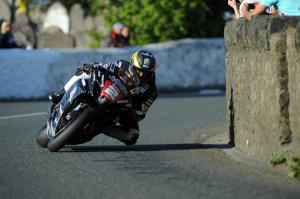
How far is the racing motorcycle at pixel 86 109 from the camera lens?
38.1 feet

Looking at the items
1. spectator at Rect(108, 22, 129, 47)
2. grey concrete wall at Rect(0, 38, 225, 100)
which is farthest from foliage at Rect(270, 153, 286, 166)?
spectator at Rect(108, 22, 129, 47)

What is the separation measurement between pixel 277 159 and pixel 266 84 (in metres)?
0.94

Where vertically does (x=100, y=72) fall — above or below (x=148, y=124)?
above

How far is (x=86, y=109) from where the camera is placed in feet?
38.2

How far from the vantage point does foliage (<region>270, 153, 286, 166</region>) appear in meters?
10.4

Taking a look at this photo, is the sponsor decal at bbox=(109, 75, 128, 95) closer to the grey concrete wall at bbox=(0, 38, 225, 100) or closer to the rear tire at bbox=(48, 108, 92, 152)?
the rear tire at bbox=(48, 108, 92, 152)

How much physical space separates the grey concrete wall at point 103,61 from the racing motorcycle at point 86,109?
9634 millimetres

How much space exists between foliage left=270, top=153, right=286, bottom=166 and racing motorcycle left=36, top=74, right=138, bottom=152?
2.10 m

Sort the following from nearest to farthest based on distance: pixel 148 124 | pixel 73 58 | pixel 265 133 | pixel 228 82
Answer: pixel 265 133 < pixel 228 82 < pixel 148 124 < pixel 73 58

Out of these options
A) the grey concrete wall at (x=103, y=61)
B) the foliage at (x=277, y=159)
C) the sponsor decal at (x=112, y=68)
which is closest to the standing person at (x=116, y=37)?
the grey concrete wall at (x=103, y=61)

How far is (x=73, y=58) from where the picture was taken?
2241 cm

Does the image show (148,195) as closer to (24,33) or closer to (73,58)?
(73,58)

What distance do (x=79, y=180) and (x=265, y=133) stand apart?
2.37 meters

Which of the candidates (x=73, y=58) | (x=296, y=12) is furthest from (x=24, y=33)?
(x=296, y=12)
